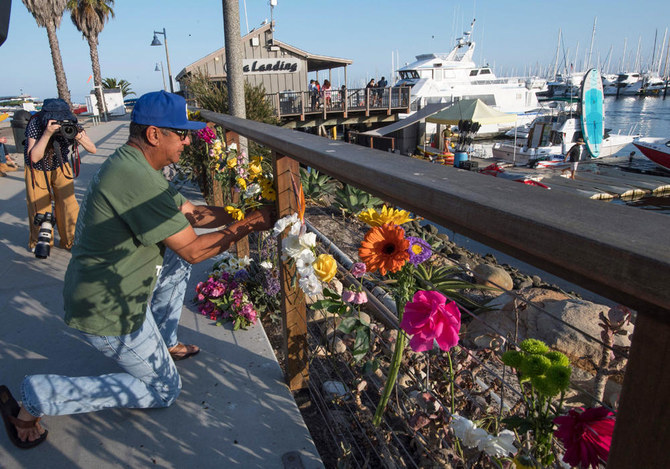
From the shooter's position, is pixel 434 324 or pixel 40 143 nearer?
pixel 434 324

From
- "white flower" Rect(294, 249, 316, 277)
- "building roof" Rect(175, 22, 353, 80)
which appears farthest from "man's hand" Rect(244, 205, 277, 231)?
"building roof" Rect(175, 22, 353, 80)

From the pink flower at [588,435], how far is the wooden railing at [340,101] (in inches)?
836

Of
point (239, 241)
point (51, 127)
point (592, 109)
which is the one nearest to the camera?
point (239, 241)

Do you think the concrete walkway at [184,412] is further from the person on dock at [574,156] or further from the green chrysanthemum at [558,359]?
the person on dock at [574,156]

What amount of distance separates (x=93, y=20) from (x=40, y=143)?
3267 cm

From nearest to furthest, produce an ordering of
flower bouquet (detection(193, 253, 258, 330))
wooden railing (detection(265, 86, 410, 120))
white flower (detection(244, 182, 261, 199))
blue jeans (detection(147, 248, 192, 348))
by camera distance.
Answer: white flower (detection(244, 182, 261, 199)) < blue jeans (detection(147, 248, 192, 348)) < flower bouquet (detection(193, 253, 258, 330)) < wooden railing (detection(265, 86, 410, 120))

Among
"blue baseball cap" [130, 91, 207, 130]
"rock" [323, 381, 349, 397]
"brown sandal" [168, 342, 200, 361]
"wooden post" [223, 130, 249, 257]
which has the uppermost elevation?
"blue baseball cap" [130, 91, 207, 130]

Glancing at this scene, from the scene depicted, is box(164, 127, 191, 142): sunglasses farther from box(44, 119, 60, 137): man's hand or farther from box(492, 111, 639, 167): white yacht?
box(492, 111, 639, 167): white yacht

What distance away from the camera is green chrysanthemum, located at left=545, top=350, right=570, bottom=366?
843 millimetres

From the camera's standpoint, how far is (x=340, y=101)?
24344 millimetres

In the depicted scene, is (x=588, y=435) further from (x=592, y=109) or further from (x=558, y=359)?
(x=592, y=109)

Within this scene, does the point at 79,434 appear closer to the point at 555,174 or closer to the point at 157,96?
the point at 157,96

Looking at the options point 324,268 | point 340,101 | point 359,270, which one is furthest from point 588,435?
point 340,101

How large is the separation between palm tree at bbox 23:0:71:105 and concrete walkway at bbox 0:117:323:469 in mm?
23674
